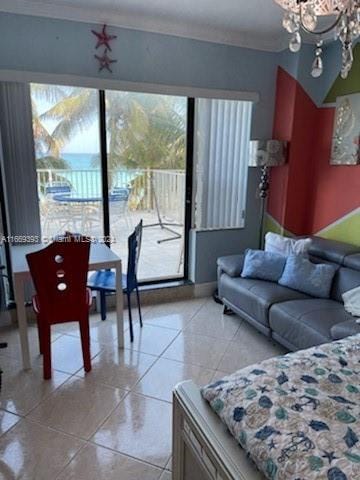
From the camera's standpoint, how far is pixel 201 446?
4.06 feet

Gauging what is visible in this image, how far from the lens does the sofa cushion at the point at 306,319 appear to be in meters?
2.29

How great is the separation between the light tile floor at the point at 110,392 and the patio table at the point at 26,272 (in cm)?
18

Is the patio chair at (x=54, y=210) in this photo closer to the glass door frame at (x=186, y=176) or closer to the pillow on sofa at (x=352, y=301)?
the glass door frame at (x=186, y=176)

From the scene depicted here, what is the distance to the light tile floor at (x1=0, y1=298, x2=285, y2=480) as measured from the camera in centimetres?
174

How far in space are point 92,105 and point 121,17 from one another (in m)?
0.76

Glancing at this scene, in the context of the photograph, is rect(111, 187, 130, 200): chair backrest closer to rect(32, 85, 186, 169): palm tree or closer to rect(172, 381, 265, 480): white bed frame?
rect(32, 85, 186, 169): palm tree

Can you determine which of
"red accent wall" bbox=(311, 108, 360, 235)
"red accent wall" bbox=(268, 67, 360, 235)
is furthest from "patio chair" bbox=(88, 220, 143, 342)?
"red accent wall" bbox=(311, 108, 360, 235)

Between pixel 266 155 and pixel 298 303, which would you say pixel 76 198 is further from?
pixel 298 303

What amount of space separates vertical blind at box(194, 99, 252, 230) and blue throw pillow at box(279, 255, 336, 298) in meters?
1.10

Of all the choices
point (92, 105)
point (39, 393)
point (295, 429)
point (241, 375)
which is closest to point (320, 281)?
point (241, 375)

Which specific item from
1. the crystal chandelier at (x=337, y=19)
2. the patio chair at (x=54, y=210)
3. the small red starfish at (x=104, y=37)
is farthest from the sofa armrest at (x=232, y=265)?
the small red starfish at (x=104, y=37)

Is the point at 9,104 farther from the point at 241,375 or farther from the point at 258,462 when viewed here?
the point at 258,462

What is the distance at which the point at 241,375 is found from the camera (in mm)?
1368

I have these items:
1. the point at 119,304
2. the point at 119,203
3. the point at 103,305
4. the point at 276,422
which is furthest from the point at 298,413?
the point at 119,203
